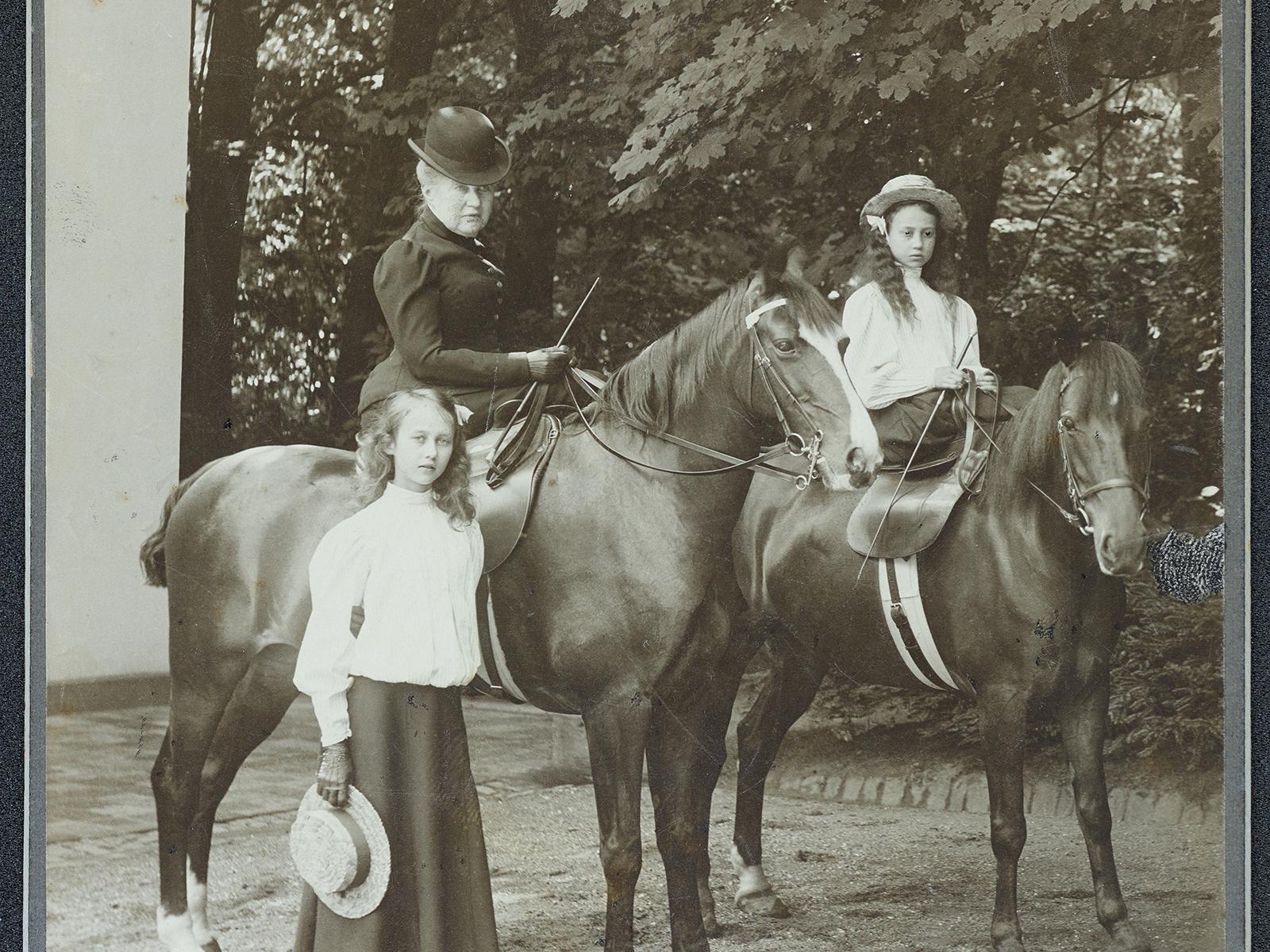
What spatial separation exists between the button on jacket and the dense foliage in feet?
0.19

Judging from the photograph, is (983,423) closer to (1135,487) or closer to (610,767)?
(1135,487)

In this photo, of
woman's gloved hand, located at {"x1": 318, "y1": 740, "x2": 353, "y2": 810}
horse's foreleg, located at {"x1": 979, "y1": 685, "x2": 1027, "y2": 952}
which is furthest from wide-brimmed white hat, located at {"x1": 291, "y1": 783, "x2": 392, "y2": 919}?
horse's foreleg, located at {"x1": 979, "y1": 685, "x2": 1027, "y2": 952}

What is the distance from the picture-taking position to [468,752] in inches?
112

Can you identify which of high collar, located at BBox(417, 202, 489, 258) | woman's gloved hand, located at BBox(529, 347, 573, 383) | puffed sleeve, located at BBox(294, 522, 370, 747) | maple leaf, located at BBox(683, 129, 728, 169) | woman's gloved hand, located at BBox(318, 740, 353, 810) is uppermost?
maple leaf, located at BBox(683, 129, 728, 169)

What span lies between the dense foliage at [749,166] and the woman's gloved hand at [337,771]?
2.35 feet

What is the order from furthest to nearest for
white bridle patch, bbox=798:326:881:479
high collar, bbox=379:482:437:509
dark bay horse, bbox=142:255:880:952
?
high collar, bbox=379:482:437:509 → dark bay horse, bbox=142:255:880:952 → white bridle patch, bbox=798:326:881:479

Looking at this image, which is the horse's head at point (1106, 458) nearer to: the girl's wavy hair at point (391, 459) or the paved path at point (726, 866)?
the paved path at point (726, 866)

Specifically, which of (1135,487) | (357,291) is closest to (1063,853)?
(1135,487)

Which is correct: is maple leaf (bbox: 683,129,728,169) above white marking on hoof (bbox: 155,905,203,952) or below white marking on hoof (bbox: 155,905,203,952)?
above

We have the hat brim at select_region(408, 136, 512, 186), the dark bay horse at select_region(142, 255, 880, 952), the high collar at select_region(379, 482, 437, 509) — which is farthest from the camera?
the hat brim at select_region(408, 136, 512, 186)

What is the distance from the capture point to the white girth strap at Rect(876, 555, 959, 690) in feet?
9.29

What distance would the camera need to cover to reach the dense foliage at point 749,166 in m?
2.85

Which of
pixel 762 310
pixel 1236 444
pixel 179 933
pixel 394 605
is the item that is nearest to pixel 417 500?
pixel 394 605

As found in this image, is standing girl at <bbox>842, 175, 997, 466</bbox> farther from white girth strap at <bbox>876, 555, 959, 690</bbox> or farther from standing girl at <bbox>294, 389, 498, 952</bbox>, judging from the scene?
standing girl at <bbox>294, 389, 498, 952</bbox>
